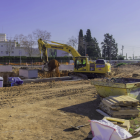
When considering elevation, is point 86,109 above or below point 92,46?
below

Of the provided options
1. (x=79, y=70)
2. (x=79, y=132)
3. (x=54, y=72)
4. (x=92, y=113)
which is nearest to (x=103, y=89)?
(x=92, y=113)

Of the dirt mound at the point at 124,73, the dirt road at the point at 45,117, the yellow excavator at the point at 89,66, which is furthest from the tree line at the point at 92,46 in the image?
the dirt road at the point at 45,117

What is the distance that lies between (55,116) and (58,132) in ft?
4.08

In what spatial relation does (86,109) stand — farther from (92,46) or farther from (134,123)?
(92,46)

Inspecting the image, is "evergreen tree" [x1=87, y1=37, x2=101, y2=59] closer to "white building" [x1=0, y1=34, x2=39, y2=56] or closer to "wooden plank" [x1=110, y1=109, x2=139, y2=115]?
"white building" [x1=0, y1=34, x2=39, y2=56]

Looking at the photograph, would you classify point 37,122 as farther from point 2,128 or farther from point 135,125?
point 135,125

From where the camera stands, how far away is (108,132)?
11.9 ft

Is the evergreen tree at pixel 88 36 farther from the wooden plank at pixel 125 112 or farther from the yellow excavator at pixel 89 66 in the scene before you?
the wooden plank at pixel 125 112

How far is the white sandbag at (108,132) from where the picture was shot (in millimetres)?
3516

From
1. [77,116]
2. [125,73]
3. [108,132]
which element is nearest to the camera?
[108,132]

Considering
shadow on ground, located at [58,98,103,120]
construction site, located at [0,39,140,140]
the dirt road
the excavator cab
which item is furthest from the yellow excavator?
shadow on ground, located at [58,98,103,120]

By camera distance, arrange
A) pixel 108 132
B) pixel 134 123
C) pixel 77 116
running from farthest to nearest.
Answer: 1. pixel 77 116
2. pixel 134 123
3. pixel 108 132

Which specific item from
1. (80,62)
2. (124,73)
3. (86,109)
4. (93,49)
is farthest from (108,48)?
(86,109)

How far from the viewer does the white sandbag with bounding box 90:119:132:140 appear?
352cm
